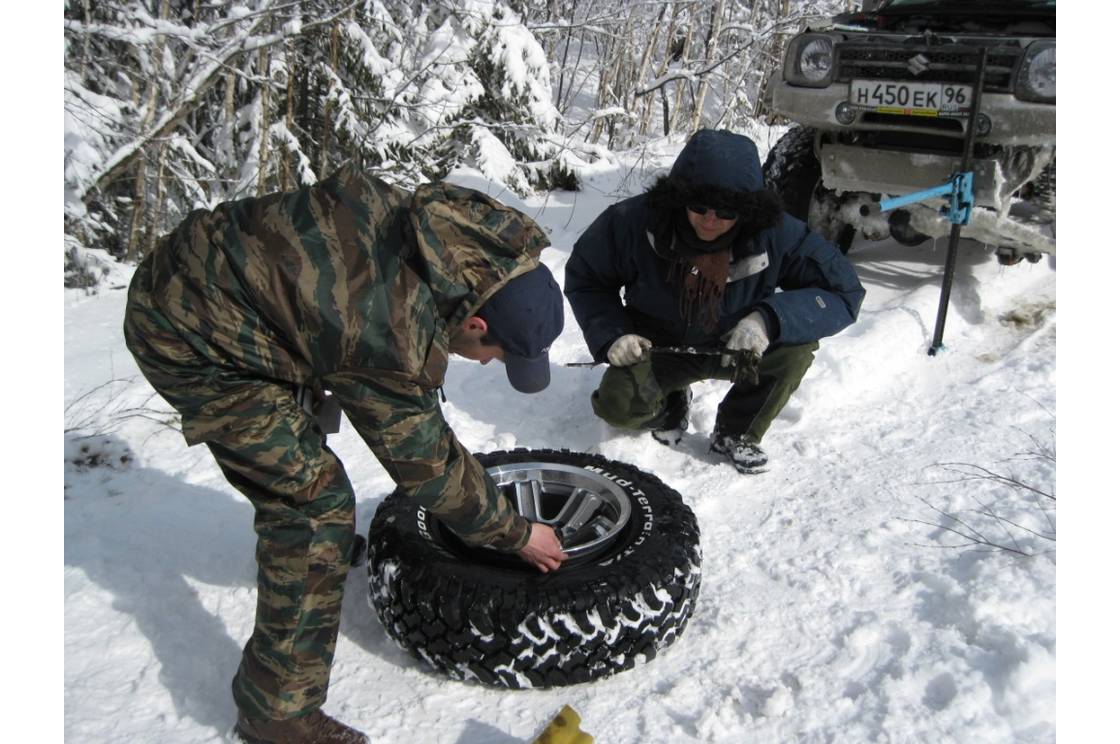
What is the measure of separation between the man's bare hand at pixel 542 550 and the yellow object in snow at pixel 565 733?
0.44 metres

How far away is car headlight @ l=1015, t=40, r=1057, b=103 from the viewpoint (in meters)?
3.98

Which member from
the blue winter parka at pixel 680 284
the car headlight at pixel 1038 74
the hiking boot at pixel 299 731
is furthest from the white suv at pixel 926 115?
the hiking boot at pixel 299 731

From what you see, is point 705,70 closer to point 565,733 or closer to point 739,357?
point 739,357

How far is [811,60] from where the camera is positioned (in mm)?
4523

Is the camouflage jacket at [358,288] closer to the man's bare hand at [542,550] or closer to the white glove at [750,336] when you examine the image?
the man's bare hand at [542,550]

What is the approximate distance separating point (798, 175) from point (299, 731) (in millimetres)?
4384

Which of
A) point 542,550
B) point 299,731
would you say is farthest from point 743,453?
point 299,731

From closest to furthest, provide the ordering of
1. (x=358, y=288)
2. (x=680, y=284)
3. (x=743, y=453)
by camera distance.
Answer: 1. (x=358, y=288)
2. (x=680, y=284)
3. (x=743, y=453)

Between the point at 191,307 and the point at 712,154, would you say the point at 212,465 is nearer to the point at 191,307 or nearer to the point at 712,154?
the point at 191,307

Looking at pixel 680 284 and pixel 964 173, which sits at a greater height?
pixel 964 173

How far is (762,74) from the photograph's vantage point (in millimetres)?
11242

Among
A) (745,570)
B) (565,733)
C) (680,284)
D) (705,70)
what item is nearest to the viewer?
(565,733)

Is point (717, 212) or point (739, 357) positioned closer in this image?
point (717, 212)

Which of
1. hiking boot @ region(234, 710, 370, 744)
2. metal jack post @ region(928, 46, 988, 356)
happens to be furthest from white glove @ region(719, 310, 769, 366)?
hiking boot @ region(234, 710, 370, 744)
